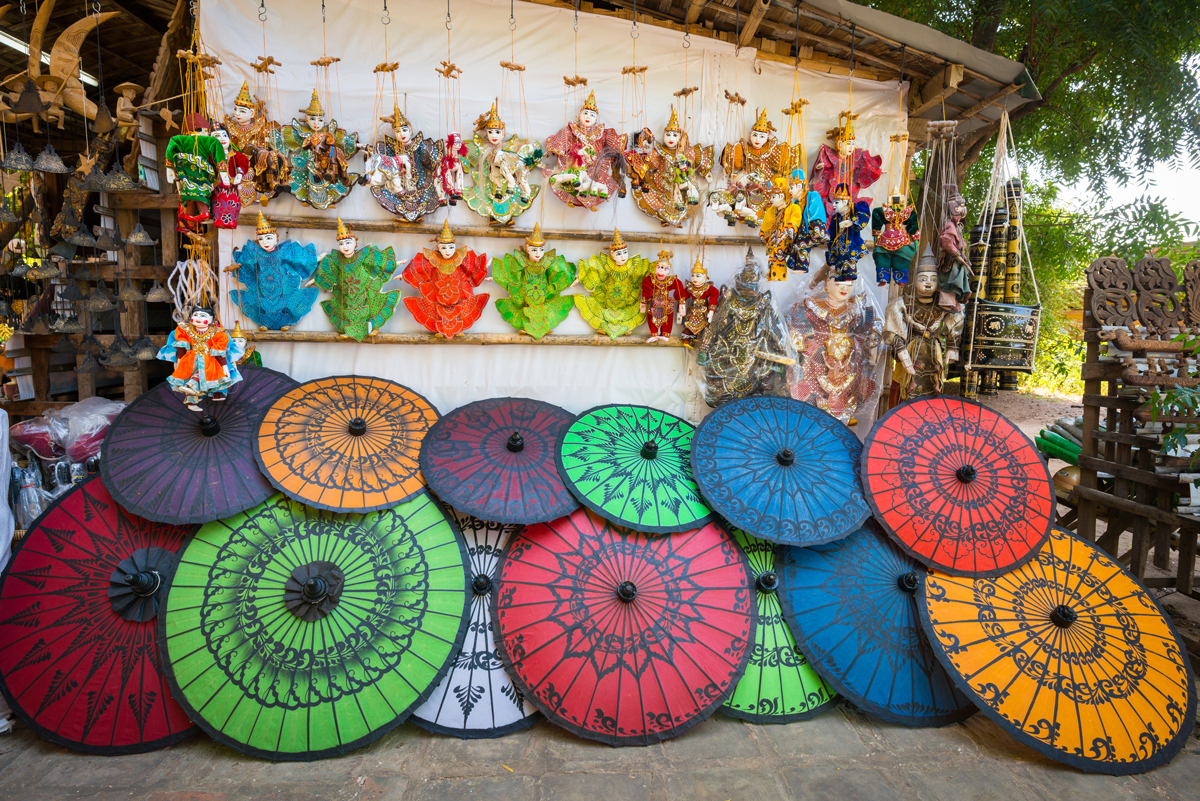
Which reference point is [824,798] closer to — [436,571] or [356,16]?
[436,571]

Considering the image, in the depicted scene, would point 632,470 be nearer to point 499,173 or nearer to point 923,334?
point 499,173

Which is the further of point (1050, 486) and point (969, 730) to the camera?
point (1050, 486)

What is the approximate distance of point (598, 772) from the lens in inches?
Answer: 111

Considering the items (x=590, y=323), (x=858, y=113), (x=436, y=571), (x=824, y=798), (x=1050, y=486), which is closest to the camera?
(x=824, y=798)

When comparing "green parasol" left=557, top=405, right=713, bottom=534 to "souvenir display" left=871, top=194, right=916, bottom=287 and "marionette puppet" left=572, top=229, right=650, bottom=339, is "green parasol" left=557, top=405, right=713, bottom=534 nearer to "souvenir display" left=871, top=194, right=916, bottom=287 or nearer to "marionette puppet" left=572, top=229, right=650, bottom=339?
"marionette puppet" left=572, top=229, right=650, bottom=339

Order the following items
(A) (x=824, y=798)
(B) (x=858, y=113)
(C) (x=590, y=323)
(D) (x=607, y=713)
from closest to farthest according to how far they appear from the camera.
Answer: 1. (A) (x=824, y=798)
2. (D) (x=607, y=713)
3. (C) (x=590, y=323)
4. (B) (x=858, y=113)

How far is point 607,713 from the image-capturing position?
2947 millimetres

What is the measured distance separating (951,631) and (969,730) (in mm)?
537

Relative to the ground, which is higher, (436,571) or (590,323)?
(590,323)

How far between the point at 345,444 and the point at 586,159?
2.33m

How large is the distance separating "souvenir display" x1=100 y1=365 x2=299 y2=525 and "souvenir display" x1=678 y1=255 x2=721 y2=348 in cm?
264

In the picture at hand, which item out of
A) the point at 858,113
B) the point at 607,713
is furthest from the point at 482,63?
the point at 607,713

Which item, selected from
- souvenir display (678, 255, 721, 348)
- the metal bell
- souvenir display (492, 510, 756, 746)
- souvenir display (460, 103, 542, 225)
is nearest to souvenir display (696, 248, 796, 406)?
souvenir display (678, 255, 721, 348)

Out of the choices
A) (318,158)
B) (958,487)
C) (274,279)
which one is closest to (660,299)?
(958,487)
